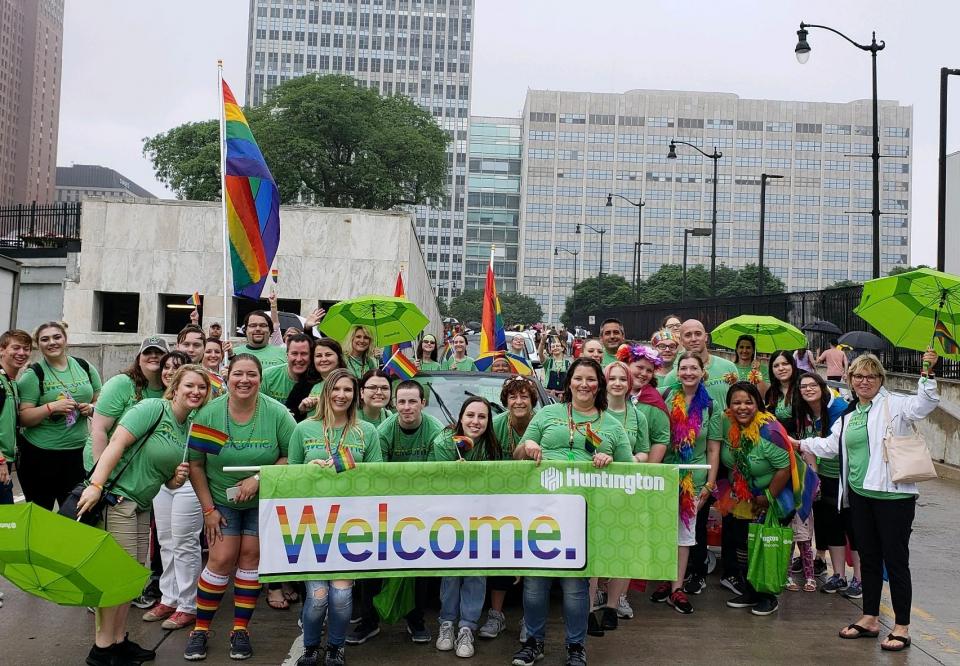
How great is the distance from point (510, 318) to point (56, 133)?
396 feet

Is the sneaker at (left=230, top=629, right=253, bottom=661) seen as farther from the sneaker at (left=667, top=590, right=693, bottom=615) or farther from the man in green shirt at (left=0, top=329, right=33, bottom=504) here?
the sneaker at (left=667, top=590, right=693, bottom=615)

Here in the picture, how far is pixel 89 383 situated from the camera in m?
6.81

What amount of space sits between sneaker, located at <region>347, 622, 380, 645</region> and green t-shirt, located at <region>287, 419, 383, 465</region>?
44.7 inches

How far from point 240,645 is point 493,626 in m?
1.52

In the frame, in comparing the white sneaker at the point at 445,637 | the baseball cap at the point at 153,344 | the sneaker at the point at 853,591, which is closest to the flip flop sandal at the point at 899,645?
the sneaker at the point at 853,591

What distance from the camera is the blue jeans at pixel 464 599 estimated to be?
18.4 ft

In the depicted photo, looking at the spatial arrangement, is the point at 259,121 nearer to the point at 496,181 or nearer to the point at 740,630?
the point at 740,630

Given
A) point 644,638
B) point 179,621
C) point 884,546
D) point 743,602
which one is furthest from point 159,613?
point 884,546

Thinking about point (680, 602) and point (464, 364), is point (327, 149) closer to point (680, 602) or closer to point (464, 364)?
point (464, 364)

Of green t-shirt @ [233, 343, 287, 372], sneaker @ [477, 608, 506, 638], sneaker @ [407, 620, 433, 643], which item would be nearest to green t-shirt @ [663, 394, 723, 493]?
sneaker @ [477, 608, 506, 638]

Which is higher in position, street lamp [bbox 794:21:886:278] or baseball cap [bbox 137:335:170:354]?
street lamp [bbox 794:21:886:278]

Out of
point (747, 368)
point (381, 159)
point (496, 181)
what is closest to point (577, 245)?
point (496, 181)

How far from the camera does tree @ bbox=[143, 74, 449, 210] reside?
182 ft

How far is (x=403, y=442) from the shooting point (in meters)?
5.84
